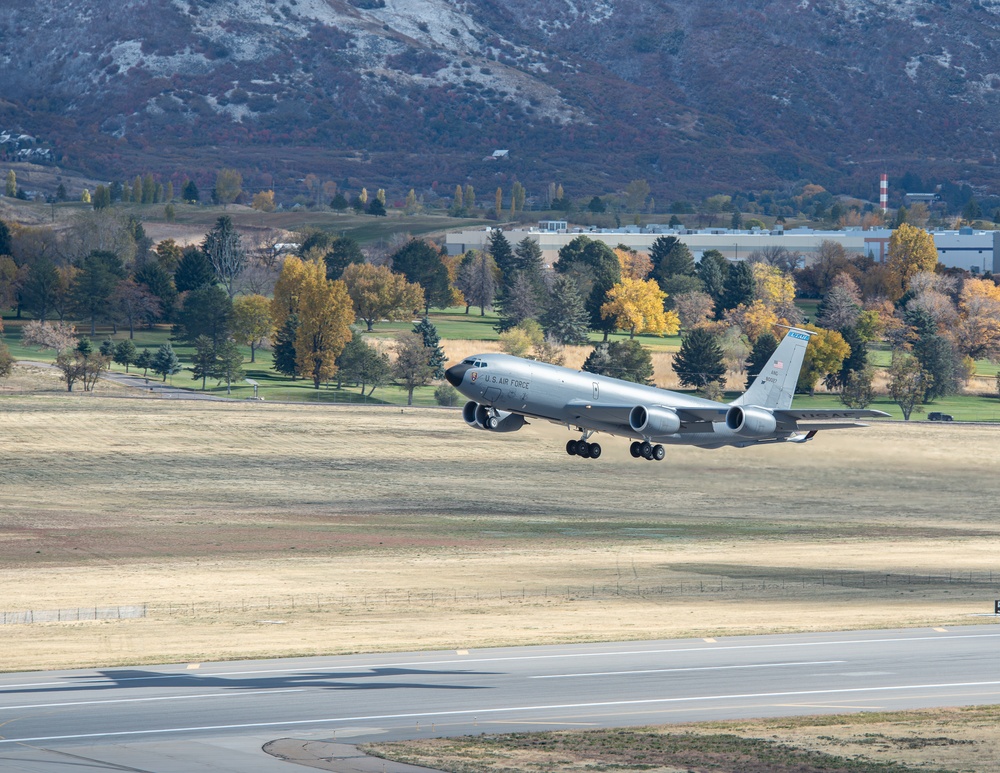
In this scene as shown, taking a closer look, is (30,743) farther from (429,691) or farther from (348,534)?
(348,534)

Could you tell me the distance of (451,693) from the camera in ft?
212

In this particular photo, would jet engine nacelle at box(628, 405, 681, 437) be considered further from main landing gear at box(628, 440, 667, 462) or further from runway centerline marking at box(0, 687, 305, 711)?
runway centerline marking at box(0, 687, 305, 711)

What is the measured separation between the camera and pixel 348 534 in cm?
12119

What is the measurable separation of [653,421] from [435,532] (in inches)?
1745

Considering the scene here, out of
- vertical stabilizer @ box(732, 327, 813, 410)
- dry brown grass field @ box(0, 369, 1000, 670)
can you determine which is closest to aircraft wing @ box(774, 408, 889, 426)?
vertical stabilizer @ box(732, 327, 813, 410)

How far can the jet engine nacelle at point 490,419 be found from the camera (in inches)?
3159

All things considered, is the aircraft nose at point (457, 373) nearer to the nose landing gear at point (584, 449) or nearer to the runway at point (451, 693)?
the nose landing gear at point (584, 449)

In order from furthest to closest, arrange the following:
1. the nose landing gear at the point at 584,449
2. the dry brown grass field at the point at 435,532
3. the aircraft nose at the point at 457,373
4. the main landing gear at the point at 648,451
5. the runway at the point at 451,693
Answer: the dry brown grass field at the point at 435,532 < the main landing gear at the point at 648,451 < the nose landing gear at the point at 584,449 < the aircraft nose at the point at 457,373 < the runway at the point at 451,693

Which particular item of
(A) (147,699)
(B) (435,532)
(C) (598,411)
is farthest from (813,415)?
(B) (435,532)

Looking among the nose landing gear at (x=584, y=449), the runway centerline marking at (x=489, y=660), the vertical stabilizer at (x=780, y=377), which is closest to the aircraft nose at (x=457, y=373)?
the nose landing gear at (x=584, y=449)

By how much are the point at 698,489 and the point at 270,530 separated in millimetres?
49450

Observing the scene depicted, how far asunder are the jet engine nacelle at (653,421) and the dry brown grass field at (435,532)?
11079mm

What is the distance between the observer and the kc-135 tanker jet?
77688 millimetres

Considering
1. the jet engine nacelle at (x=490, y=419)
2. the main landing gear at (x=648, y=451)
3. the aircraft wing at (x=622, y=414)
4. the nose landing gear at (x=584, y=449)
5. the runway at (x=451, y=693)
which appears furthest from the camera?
the main landing gear at (x=648, y=451)
